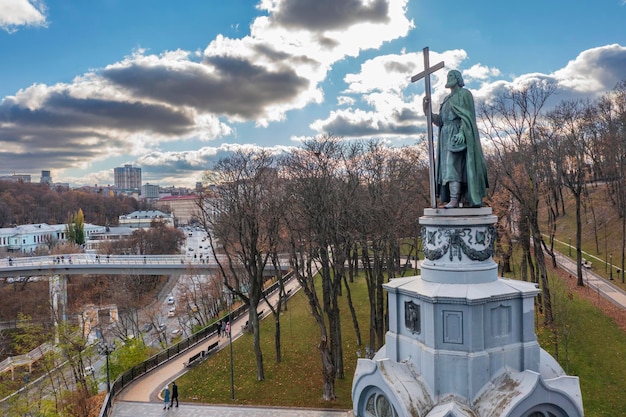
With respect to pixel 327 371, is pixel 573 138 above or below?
above

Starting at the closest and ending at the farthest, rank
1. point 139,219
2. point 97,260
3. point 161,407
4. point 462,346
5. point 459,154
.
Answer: point 462,346 → point 459,154 → point 161,407 → point 97,260 → point 139,219

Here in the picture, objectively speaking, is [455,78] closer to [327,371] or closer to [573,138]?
[327,371]

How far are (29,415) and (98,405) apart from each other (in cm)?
338

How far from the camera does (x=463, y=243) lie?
23.7 feet

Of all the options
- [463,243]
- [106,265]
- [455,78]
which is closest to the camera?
[463,243]

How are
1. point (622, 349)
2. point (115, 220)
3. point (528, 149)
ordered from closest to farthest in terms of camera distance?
point (622, 349) < point (528, 149) < point (115, 220)

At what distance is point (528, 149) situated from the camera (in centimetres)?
2319

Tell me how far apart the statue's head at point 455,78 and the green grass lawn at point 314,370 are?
12041 millimetres

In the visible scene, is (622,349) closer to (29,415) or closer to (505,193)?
(505,193)

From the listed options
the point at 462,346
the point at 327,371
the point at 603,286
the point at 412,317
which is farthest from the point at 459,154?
the point at 603,286

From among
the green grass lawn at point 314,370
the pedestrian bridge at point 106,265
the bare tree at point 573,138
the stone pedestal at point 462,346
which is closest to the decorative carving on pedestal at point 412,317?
the stone pedestal at point 462,346

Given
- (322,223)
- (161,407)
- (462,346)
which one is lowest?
(161,407)

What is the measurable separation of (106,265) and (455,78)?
137 feet

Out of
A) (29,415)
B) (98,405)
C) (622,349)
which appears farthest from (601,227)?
(29,415)
